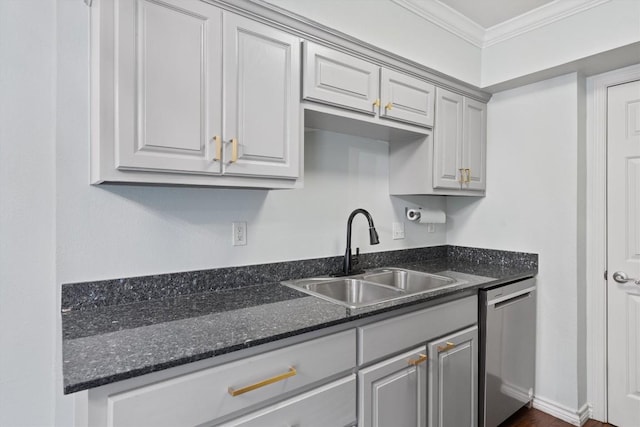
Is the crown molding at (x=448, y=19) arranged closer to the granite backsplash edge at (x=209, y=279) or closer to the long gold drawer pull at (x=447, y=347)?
the granite backsplash edge at (x=209, y=279)

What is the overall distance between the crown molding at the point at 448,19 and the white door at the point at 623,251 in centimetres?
92

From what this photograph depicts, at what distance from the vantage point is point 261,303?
4.85 ft

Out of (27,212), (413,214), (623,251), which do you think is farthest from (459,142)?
(27,212)

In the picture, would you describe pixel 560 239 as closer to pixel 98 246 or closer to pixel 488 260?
pixel 488 260

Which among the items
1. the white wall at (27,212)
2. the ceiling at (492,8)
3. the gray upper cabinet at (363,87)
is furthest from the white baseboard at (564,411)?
the white wall at (27,212)

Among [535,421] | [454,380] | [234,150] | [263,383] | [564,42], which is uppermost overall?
[564,42]

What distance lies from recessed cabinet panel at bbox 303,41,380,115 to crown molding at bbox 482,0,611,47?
120 centimetres

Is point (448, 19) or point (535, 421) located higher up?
point (448, 19)

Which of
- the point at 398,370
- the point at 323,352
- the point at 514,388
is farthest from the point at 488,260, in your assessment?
the point at 323,352

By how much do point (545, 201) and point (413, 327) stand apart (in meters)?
1.46

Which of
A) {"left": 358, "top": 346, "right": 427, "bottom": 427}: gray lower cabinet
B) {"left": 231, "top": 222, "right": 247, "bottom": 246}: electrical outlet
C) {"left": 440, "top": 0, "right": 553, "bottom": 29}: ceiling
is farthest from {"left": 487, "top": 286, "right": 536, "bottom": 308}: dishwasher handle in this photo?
{"left": 440, "top": 0, "right": 553, "bottom": 29}: ceiling

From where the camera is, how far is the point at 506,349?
6.94ft

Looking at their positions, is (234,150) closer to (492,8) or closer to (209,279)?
(209,279)

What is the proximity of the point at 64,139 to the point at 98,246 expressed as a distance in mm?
418
